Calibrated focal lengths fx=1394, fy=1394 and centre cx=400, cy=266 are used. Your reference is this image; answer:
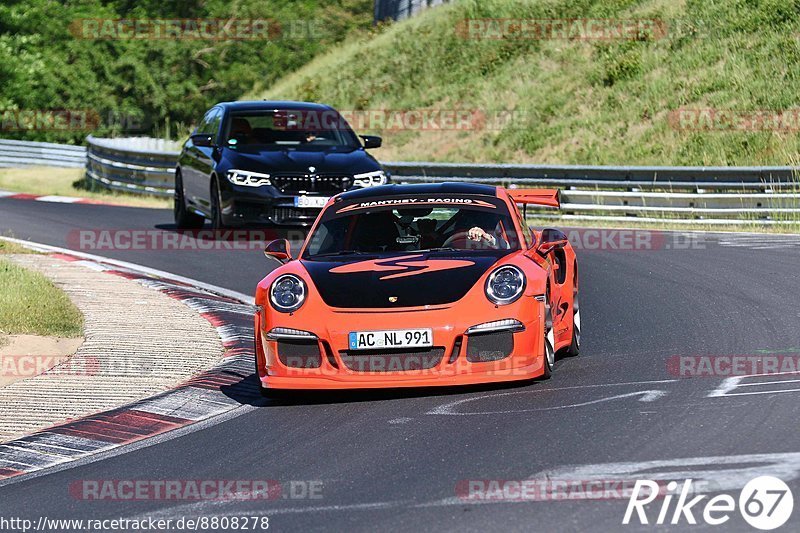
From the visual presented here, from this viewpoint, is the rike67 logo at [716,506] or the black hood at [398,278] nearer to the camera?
the rike67 logo at [716,506]

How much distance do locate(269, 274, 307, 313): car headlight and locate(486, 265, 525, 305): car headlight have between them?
1.09 metres

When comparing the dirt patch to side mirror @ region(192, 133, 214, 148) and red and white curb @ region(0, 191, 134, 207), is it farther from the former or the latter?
red and white curb @ region(0, 191, 134, 207)

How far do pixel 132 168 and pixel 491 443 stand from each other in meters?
21.1

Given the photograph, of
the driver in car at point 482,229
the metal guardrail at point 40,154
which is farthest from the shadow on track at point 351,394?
the metal guardrail at point 40,154

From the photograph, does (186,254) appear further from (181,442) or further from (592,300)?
(181,442)

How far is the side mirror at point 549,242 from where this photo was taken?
8.73 metres

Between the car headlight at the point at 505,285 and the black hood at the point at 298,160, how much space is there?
8781mm

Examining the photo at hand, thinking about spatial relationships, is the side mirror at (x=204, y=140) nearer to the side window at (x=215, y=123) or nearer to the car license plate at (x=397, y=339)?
the side window at (x=215, y=123)

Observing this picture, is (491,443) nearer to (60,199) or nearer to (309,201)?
(309,201)

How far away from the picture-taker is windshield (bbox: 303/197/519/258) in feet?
29.2

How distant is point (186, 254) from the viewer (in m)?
16.4

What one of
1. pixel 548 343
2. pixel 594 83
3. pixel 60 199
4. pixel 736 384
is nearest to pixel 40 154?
pixel 60 199

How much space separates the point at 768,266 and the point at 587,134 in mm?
18079

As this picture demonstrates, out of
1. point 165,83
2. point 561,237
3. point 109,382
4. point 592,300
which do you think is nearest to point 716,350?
point 561,237
